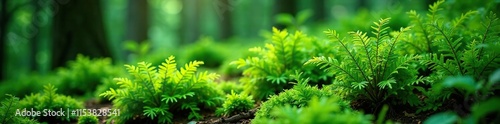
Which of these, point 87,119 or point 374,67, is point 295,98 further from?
point 87,119

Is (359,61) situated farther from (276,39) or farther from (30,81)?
(30,81)

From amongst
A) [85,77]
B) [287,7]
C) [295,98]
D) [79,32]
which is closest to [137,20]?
[79,32]

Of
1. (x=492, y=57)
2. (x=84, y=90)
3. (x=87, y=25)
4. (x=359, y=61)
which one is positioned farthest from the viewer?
Answer: (x=87, y=25)

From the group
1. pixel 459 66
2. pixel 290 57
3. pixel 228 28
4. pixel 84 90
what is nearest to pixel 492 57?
pixel 459 66

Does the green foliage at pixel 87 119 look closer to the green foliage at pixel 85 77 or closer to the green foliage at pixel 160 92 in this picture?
the green foliage at pixel 160 92

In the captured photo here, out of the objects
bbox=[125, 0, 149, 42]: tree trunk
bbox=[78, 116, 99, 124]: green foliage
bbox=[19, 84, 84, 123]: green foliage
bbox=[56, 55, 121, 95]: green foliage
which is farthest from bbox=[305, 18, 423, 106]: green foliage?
bbox=[125, 0, 149, 42]: tree trunk

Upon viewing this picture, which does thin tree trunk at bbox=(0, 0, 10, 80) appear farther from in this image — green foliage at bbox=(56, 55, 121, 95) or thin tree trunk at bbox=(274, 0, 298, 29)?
thin tree trunk at bbox=(274, 0, 298, 29)

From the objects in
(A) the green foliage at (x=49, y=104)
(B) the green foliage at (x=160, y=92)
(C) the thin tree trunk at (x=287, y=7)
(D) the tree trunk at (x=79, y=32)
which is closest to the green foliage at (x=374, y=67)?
(B) the green foliage at (x=160, y=92)
